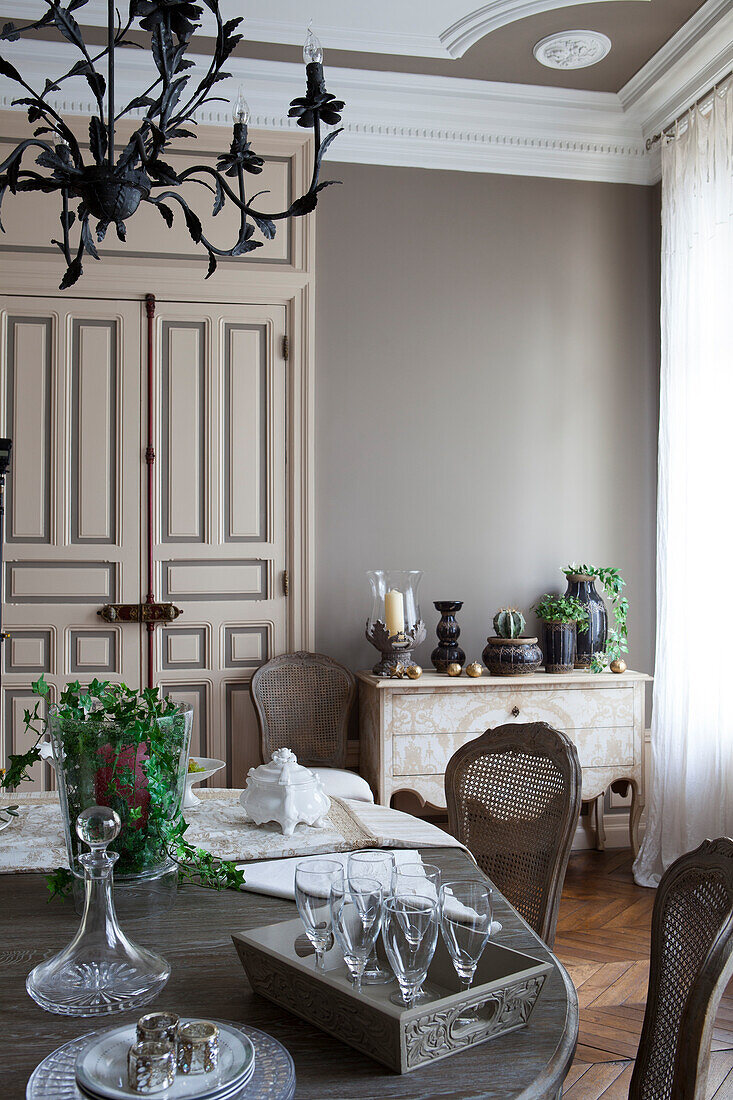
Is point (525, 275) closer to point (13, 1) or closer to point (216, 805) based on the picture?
point (13, 1)

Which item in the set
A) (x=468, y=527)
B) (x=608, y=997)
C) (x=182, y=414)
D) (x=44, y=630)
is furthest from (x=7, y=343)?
(x=608, y=997)

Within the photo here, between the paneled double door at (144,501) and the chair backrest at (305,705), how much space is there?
0.18 meters

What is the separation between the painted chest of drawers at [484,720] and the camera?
3719mm

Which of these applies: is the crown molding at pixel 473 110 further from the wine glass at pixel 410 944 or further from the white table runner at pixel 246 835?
the wine glass at pixel 410 944

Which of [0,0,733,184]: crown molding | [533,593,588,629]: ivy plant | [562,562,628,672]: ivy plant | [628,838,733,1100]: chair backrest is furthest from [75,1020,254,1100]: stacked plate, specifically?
[0,0,733,184]: crown molding

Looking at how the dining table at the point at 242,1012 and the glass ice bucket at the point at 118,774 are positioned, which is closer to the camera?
the dining table at the point at 242,1012

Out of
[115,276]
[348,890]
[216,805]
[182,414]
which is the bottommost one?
[216,805]

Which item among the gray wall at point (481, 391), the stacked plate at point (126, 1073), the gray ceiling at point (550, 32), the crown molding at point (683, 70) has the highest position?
the gray ceiling at point (550, 32)

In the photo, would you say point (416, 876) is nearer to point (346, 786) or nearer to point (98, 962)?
point (98, 962)

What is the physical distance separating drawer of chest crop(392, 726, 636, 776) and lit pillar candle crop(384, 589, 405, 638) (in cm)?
45

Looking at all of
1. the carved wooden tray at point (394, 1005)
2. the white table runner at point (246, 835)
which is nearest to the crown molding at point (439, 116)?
the white table runner at point (246, 835)

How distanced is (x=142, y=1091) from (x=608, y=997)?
226cm

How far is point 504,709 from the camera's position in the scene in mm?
3826

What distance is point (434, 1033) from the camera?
1.04m
